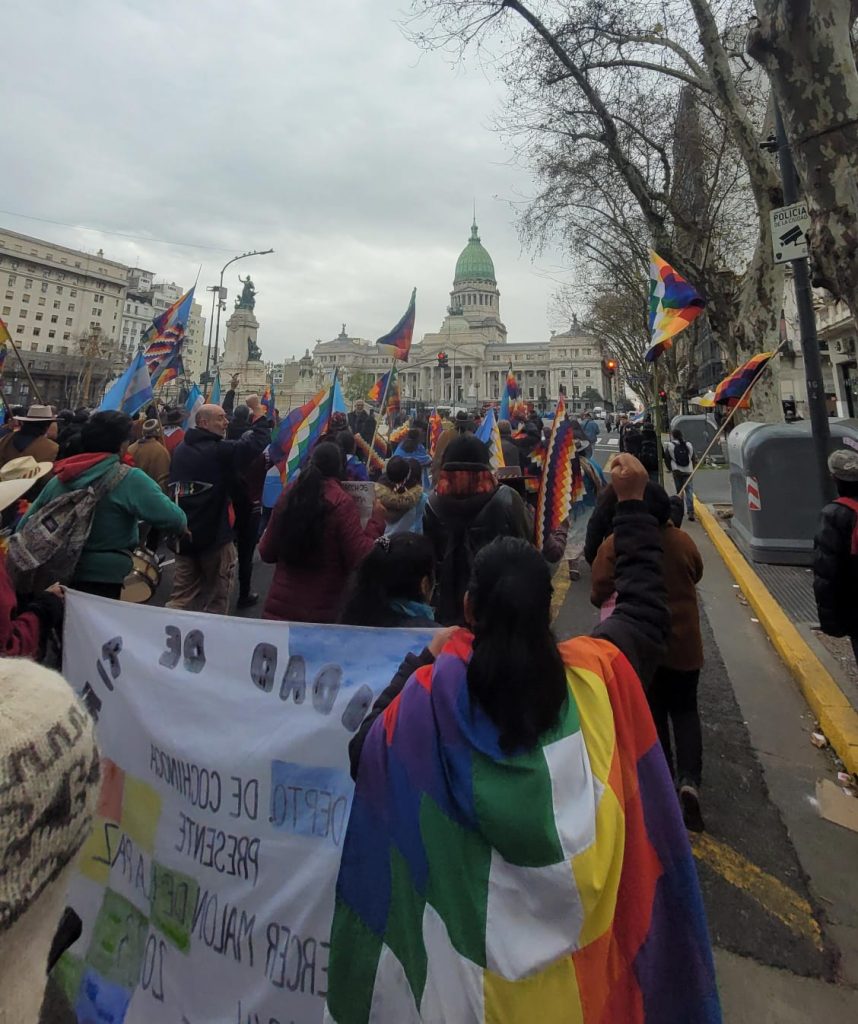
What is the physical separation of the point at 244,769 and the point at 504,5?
1273 cm

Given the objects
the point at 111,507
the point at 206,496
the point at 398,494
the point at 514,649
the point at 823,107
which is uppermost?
the point at 823,107

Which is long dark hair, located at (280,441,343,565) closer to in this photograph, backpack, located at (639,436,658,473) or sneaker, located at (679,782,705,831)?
sneaker, located at (679,782,705,831)

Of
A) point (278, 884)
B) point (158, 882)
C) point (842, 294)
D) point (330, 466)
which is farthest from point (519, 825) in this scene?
point (842, 294)

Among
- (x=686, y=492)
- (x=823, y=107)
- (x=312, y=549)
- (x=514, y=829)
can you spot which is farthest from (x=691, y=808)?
(x=686, y=492)

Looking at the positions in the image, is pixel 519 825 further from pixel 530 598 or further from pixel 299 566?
pixel 299 566

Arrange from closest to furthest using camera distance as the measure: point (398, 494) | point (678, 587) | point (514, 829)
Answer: point (514, 829) → point (678, 587) → point (398, 494)

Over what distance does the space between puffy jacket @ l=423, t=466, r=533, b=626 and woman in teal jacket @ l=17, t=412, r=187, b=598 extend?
159cm

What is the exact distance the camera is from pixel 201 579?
4898 mm

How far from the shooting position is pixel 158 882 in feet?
6.21

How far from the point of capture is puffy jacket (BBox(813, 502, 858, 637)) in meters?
3.14

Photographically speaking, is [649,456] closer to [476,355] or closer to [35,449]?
[35,449]

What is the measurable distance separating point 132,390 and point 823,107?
21.3ft

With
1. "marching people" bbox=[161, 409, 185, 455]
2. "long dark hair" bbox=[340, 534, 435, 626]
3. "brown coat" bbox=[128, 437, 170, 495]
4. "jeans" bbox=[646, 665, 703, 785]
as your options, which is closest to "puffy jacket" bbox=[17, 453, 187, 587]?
"long dark hair" bbox=[340, 534, 435, 626]

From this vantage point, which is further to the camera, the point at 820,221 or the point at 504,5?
the point at 504,5
